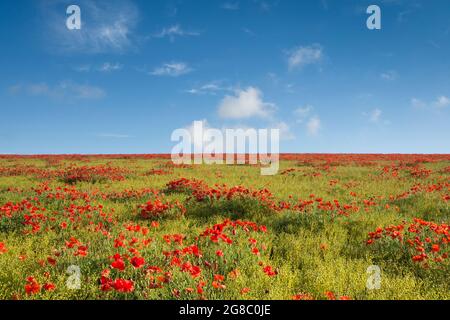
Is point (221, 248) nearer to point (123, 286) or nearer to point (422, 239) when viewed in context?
point (123, 286)

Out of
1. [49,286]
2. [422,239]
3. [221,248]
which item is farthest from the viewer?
[422,239]

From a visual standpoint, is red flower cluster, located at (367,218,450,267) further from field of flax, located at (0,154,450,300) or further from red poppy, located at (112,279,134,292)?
red poppy, located at (112,279,134,292)

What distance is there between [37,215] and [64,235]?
4.29ft

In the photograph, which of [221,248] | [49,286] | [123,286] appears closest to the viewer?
[123,286]

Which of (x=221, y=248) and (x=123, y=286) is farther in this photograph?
(x=221, y=248)

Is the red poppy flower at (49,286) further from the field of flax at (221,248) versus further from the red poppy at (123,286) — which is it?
the red poppy at (123,286)

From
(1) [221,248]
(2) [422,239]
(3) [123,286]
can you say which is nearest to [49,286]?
(3) [123,286]

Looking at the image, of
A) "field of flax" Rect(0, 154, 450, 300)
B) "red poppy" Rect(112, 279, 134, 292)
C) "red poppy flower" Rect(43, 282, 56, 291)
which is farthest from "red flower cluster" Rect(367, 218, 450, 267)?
"red poppy flower" Rect(43, 282, 56, 291)

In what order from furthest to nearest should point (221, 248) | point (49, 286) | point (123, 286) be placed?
point (221, 248)
point (49, 286)
point (123, 286)

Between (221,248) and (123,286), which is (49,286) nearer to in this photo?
(123,286)

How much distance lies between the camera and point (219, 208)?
31.4ft

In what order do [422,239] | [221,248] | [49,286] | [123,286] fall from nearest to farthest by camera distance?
[123,286] → [49,286] → [221,248] → [422,239]
